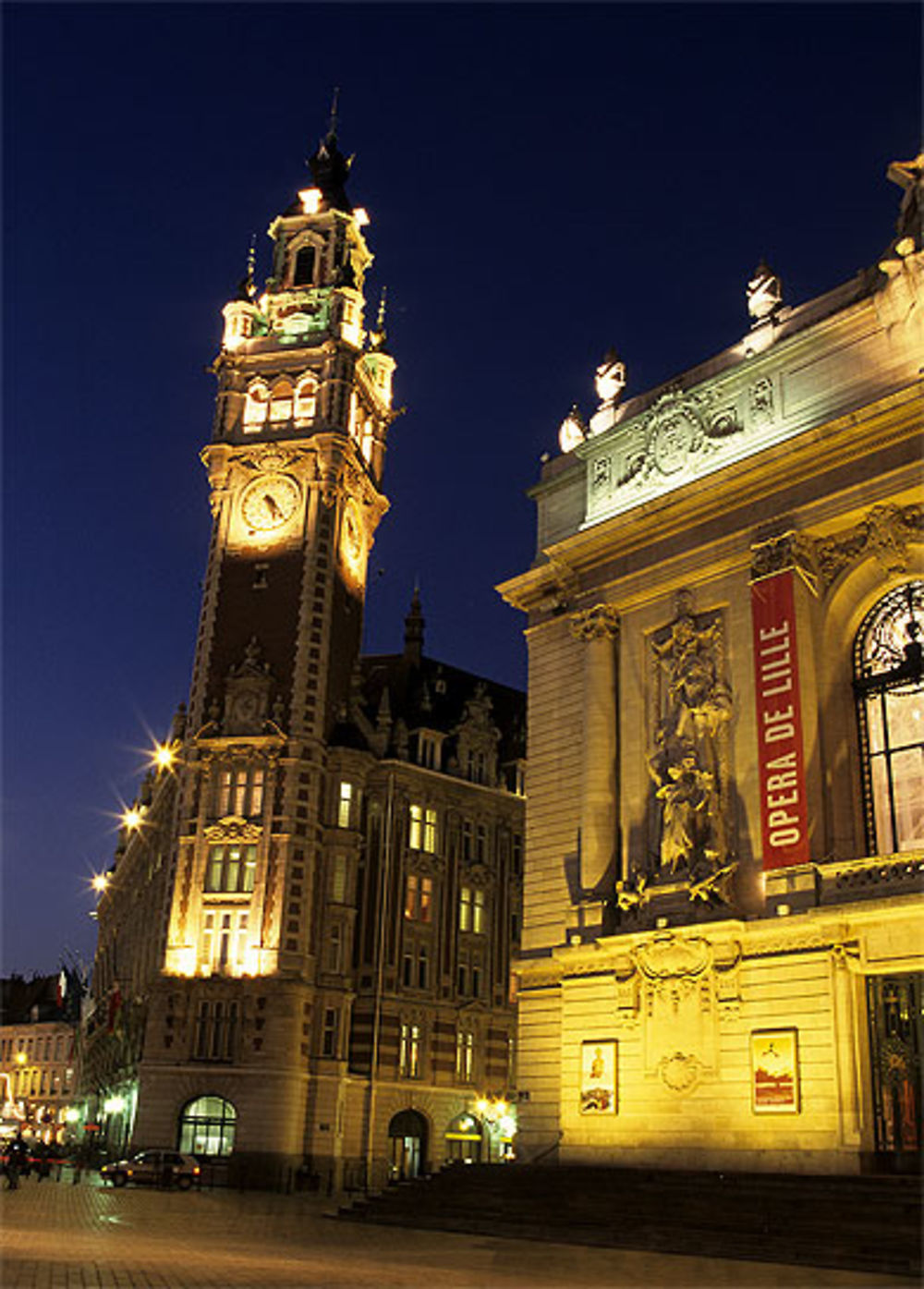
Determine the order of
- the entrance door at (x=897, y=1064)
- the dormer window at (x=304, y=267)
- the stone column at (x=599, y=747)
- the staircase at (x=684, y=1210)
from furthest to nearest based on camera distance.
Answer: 1. the dormer window at (x=304, y=267)
2. the stone column at (x=599, y=747)
3. the entrance door at (x=897, y=1064)
4. the staircase at (x=684, y=1210)

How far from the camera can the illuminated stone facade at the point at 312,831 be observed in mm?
54688

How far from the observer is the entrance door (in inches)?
1109

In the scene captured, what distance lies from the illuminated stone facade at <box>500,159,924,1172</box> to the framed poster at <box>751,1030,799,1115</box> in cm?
7

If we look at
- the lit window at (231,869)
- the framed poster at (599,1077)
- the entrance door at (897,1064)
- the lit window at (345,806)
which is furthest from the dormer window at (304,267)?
the entrance door at (897,1064)

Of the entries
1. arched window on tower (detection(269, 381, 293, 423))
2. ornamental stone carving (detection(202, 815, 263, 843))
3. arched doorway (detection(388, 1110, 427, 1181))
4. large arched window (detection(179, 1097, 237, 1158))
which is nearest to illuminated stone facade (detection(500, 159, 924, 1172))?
ornamental stone carving (detection(202, 815, 263, 843))

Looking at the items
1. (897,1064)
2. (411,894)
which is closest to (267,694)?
(411,894)

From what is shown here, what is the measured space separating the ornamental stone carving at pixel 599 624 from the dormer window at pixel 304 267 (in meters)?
39.0

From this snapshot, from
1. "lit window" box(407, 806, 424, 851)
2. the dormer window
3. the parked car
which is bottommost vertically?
the parked car

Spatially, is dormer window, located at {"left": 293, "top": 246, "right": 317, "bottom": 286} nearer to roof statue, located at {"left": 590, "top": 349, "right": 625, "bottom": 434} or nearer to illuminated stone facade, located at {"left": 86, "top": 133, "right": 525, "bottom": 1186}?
illuminated stone facade, located at {"left": 86, "top": 133, "right": 525, "bottom": 1186}

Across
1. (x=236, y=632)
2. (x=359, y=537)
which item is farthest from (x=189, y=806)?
(x=359, y=537)

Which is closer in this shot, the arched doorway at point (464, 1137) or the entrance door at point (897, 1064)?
the entrance door at point (897, 1064)

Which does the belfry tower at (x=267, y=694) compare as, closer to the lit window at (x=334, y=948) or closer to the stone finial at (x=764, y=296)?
the lit window at (x=334, y=948)

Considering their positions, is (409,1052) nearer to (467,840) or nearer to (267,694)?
(467,840)

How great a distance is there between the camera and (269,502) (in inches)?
2527
